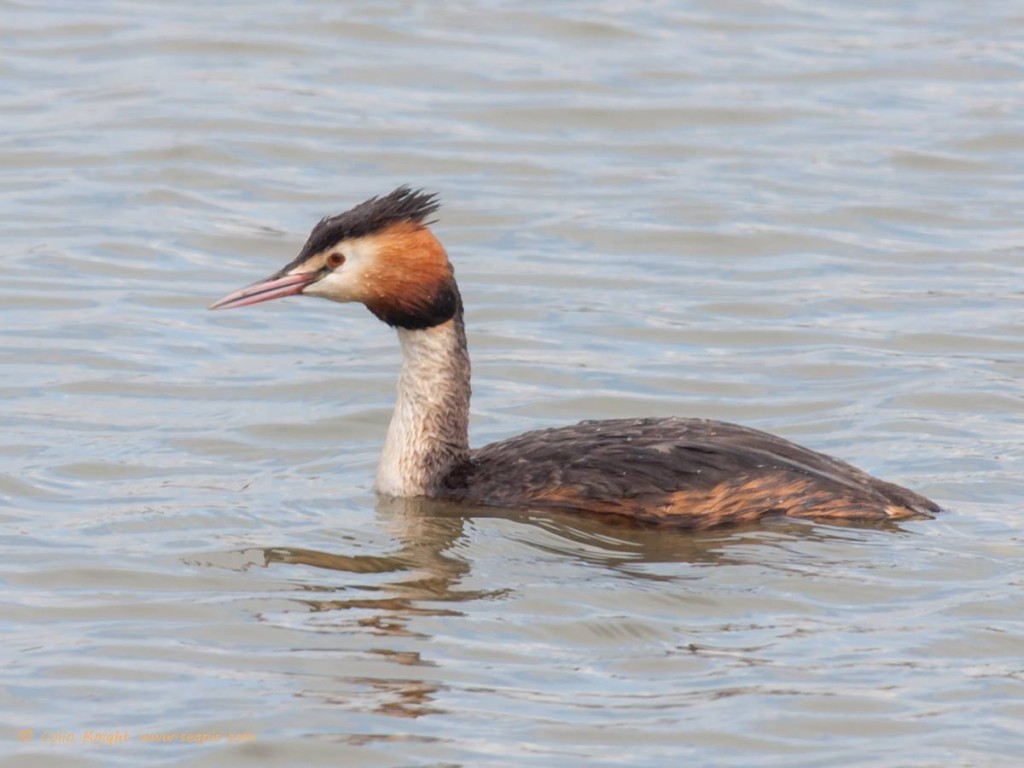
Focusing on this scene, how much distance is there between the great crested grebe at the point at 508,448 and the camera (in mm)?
8922

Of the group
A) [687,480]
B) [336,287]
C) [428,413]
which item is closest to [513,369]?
[428,413]

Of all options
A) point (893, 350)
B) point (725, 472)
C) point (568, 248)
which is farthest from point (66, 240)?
point (725, 472)

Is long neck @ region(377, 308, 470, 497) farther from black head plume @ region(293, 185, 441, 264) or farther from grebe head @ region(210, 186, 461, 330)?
black head plume @ region(293, 185, 441, 264)

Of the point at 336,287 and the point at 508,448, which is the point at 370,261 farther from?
the point at 508,448

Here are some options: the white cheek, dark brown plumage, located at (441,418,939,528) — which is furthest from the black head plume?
dark brown plumage, located at (441,418,939,528)

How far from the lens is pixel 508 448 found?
31.4ft

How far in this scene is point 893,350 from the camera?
1226cm

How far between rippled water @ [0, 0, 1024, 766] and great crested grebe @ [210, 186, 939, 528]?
140mm

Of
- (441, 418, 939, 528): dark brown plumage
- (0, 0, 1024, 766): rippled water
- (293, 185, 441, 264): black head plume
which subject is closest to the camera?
(0, 0, 1024, 766): rippled water

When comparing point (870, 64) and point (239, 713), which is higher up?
point (870, 64)

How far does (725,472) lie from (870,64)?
10.3 m

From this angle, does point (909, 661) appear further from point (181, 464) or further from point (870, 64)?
point (870, 64)

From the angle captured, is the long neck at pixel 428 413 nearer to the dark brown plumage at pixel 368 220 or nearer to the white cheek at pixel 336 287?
the white cheek at pixel 336 287

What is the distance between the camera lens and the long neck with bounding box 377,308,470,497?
9656mm
